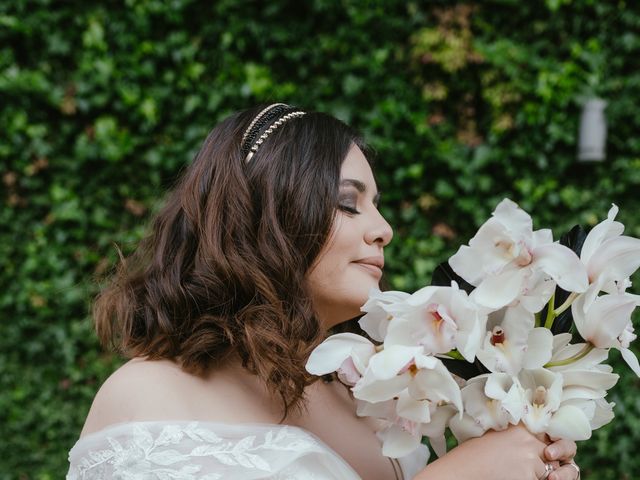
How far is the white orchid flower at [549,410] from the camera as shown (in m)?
1.08

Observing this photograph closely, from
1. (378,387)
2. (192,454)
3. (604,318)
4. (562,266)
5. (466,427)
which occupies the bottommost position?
(192,454)

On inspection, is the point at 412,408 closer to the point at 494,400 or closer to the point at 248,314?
→ the point at 494,400

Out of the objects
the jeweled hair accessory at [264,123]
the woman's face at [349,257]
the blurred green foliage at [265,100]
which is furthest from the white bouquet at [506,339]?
the blurred green foliage at [265,100]

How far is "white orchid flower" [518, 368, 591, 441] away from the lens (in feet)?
3.55

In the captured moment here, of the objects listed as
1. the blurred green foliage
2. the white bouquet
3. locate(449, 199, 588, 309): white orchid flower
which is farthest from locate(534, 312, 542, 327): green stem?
the blurred green foliage

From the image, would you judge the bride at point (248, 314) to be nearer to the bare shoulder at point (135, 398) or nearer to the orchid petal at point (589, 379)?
the bare shoulder at point (135, 398)

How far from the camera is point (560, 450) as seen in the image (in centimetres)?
121

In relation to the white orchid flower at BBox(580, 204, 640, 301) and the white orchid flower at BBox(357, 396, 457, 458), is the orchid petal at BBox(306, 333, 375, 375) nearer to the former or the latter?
the white orchid flower at BBox(357, 396, 457, 458)

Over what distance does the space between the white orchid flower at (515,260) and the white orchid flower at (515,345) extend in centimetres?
4

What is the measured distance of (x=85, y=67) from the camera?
3.28 m

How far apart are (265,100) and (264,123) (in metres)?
1.50

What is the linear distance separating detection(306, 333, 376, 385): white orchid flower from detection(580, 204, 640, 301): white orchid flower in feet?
1.32

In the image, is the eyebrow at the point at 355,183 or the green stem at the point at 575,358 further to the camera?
the eyebrow at the point at 355,183

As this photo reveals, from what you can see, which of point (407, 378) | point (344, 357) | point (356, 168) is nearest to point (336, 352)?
point (344, 357)
